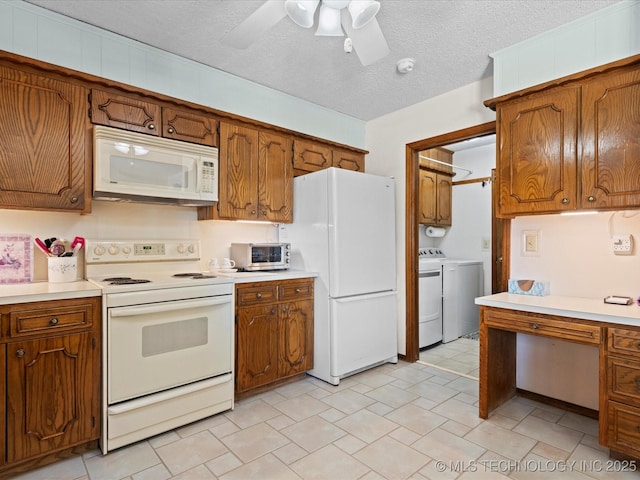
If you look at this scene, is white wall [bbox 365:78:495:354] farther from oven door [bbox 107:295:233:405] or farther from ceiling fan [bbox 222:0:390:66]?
oven door [bbox 107:295:233:405]

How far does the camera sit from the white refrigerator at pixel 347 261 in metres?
2.82

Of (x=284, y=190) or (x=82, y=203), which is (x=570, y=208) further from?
(x=82, y=203)

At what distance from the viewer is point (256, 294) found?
2.58 m

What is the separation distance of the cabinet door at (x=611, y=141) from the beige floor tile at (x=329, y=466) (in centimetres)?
195

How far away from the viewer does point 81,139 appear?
2.09 m

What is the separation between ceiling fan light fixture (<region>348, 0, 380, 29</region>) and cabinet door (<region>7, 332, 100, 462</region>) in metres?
2.06

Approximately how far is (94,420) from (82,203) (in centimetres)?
123

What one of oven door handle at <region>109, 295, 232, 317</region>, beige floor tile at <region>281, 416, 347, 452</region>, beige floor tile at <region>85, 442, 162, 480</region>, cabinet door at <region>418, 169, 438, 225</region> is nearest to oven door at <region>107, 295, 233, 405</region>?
oven door handle at <region>109, 295, 232, 317</region>

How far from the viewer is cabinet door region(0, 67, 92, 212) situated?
187 cm

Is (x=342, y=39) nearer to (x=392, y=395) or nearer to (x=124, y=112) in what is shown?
(x=124, y=112)

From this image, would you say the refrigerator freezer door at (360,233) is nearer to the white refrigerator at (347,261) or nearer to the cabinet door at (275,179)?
the white refrigerator at (347,261)

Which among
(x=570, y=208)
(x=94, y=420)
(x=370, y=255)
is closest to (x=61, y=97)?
(x=94, y=420)

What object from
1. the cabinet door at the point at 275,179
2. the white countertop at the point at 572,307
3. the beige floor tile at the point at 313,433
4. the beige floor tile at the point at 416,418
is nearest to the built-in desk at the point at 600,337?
the white countertop at the point at 572,307

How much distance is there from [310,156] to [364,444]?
7.75 feet
